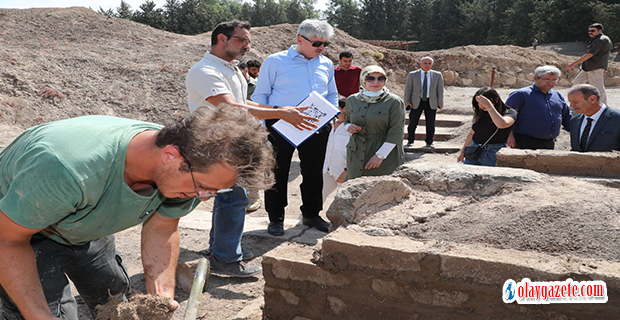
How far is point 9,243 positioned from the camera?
161 cm

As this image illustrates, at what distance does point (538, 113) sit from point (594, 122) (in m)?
0.53

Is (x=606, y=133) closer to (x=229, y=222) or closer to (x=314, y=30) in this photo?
(x=314, y=30)

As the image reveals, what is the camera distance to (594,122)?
4383 mm

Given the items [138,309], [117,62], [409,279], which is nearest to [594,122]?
[409,279]

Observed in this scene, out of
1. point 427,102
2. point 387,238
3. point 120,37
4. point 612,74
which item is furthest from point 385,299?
point 612,74

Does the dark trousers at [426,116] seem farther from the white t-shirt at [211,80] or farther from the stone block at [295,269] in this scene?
the stone block at [295,269]

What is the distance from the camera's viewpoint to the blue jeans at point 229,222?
11.4 ft

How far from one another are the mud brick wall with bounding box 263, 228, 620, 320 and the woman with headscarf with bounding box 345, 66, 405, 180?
1.54m

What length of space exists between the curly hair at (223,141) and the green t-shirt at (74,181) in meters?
0.21

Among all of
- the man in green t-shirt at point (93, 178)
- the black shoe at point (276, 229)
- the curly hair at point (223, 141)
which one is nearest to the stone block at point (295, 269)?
the man in green t-shirt at point (93, 178)

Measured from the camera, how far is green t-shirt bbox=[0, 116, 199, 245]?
1.52m

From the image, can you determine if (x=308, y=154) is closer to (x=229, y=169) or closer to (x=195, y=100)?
(x=195, y=100)

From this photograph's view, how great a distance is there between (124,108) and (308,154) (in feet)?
25.6

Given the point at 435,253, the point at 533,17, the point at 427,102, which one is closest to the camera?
the point at 435,253
